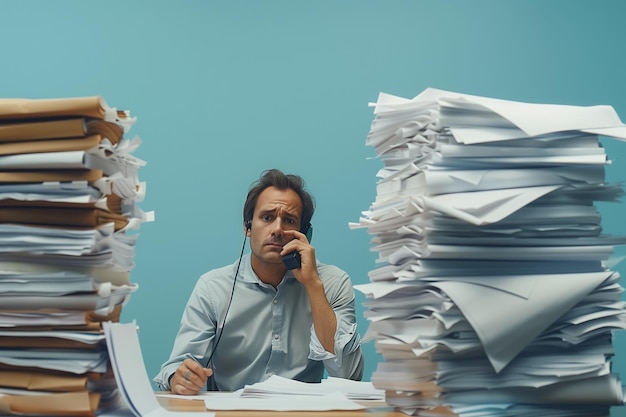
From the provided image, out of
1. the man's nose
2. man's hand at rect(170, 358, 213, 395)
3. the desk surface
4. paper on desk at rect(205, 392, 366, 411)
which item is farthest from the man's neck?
the desk surface

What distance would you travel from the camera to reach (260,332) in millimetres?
2811

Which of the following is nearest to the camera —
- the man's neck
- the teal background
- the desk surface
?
the desk surface

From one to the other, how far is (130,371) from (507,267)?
1.80 ft

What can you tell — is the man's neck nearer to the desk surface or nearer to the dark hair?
the dark hair

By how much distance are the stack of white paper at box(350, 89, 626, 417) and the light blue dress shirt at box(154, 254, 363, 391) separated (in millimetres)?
1495

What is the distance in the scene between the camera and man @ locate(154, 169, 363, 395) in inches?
107

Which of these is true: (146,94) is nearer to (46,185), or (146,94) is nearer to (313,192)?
(313,192)

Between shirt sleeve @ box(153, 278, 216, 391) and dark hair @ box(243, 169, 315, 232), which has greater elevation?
dark hair @ box(243, 169, 315, 232)

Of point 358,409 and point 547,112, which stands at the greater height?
point 547,112

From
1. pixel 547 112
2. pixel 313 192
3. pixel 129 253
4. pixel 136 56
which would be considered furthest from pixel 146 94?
pixel 547 112

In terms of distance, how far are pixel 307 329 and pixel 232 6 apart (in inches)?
56.3

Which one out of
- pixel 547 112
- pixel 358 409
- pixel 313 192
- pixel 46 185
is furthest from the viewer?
pixel 313 192

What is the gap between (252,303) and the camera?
9.34 ft

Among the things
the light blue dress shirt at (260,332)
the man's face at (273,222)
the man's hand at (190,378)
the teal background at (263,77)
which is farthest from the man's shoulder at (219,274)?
the man's hand at (190,378)
